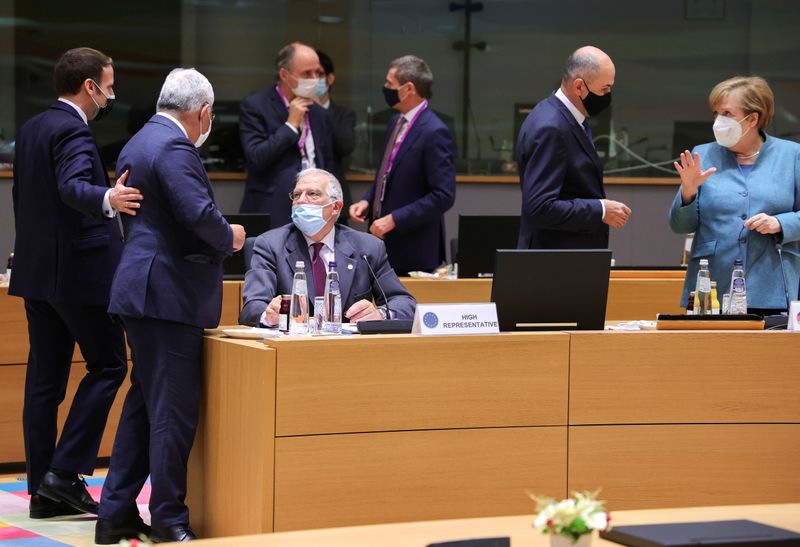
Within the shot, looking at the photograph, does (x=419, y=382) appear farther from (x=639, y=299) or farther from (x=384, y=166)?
(x=384, y=166)

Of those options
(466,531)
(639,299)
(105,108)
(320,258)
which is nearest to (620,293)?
(639,299)

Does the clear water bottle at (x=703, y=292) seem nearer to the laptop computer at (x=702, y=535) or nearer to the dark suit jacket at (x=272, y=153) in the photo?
the laptop computer at (x=702, y=535)

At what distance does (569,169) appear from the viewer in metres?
4.84

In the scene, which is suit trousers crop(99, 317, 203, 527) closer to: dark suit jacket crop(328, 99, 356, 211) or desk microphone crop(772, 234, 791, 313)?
desk microphone crop(772, 234, 791, 313)

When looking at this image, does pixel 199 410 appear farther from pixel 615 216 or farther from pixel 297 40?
pixel 297 40

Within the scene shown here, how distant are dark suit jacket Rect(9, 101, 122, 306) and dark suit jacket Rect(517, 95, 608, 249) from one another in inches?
61.1

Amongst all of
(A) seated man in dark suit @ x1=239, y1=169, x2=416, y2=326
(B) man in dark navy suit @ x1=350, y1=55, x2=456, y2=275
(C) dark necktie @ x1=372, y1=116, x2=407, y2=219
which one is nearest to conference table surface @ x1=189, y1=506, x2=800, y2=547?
(A) seated man in dark suit @ x1=239, y1=169, x2=416, y2=326

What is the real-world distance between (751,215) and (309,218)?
1578 millimetres

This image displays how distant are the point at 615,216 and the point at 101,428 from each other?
2.03 meters

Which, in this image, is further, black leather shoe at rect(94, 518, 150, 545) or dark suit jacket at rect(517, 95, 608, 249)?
dark suit jacket at rect(517, 95, 608, 249)

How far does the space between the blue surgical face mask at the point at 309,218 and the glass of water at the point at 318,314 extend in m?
0.47

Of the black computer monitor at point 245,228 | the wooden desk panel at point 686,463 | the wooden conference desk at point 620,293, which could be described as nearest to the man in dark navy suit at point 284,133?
the black computer monitor at point 245,228

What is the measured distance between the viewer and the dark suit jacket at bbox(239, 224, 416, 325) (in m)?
4.27

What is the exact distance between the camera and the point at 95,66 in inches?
189
